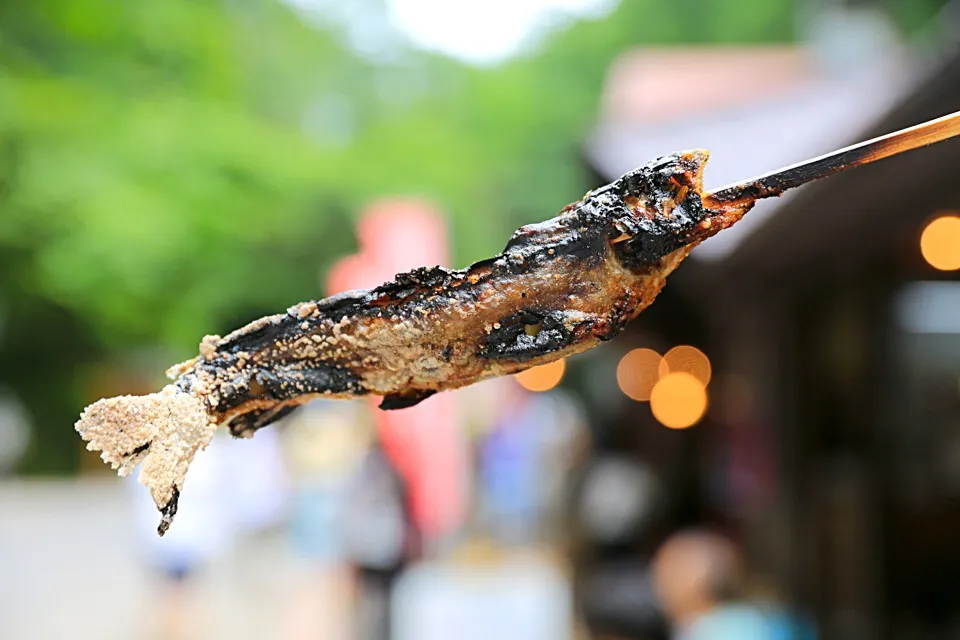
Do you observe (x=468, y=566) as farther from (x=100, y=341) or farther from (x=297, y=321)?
(x=297, y=321)

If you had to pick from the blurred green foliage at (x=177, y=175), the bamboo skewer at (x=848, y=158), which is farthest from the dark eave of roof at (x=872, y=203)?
the blurred green foliage at (x=177, y=175)

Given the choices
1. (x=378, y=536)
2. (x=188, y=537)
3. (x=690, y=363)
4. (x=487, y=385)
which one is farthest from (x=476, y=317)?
(x=487, y=385)

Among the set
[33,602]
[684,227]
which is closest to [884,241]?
[684,227]

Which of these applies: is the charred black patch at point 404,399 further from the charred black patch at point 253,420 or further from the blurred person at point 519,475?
the blurred person at point 519,475

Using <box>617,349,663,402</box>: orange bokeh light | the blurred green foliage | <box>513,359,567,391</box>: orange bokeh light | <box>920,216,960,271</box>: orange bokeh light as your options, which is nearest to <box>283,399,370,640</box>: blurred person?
the blurred green foliage

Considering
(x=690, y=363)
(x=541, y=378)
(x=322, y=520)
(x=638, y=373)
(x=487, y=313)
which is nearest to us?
(x=487, y=313)

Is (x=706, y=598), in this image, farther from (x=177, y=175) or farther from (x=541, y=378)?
(x=177, y=175)
